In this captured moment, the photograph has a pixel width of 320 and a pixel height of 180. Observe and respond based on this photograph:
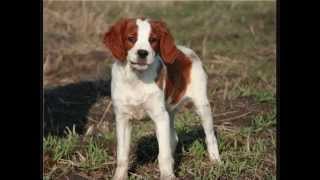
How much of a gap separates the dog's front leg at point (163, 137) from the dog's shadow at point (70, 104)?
182cm

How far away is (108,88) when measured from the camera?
10.4 meters

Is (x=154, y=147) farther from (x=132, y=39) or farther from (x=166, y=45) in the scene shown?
(x=132, y=39)

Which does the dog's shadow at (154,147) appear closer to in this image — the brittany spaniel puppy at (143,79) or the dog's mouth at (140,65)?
the brittany spaniel puppy at (143,79)

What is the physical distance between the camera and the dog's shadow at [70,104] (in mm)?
8625

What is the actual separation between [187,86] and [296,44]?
1267mm

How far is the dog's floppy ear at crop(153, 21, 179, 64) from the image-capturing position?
645 cm

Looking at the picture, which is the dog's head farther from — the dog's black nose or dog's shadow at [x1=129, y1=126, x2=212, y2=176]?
dog's shadow at [x1=129, y1=126, x2=212, y2=176]

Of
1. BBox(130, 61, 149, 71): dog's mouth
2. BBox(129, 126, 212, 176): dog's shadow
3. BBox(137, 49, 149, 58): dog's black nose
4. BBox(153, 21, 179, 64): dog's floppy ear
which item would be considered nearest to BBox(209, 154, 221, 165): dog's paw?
BBox(129, 126, 212, 176): dog's shadow

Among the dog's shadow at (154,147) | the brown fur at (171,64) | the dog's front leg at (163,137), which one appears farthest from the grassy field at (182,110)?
the brown fur at (171,64)

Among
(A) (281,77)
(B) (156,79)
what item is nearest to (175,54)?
(B) (156,79)

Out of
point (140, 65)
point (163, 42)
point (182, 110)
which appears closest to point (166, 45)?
point (163, 42)

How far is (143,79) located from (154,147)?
117 centimetres

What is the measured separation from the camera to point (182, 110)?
9117mm

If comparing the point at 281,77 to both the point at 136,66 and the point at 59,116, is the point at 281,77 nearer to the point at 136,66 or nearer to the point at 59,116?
the point at 136,66
